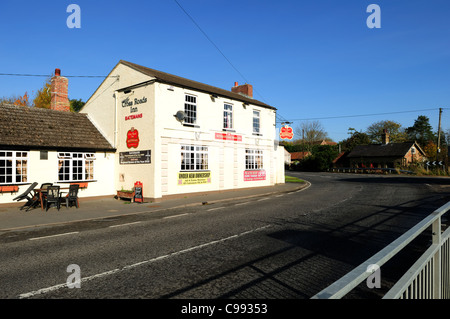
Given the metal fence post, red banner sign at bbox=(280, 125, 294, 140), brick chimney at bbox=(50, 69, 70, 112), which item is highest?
brick chimney at bbox=(50, 69, 70, 112)

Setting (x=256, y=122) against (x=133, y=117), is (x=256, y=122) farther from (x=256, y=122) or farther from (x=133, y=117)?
(x=133, y=117)

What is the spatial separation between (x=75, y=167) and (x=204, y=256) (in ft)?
45.1

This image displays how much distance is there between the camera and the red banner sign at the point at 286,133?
2784 centimetres

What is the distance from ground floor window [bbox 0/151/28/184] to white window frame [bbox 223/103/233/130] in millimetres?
12235

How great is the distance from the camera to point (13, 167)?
575 inches

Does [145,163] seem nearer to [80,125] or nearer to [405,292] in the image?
[80,125]

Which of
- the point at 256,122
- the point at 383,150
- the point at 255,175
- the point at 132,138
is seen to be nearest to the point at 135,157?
the point at 132,138

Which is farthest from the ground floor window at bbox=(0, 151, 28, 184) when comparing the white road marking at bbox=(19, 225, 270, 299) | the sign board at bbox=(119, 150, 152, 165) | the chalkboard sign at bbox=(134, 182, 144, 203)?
the white road marking at bbox=(19, 225, 270, 299)

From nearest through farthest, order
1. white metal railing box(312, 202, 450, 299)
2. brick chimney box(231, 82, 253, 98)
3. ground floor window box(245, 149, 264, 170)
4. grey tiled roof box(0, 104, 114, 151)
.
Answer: white metal railing box(312, 202, 450, 299), grey tiled roof box(0, 104, 114, 151), ground floor window box(245, 149, 264, 170), brick chimney box(231, 82, 253, 98)

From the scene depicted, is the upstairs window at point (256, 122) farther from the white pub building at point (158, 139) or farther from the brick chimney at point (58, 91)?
the brick chimney at point (58, 91)

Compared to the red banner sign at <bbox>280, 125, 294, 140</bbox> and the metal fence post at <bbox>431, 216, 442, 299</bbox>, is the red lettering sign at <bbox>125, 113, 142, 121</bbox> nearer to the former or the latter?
the red banner sign at <bbox>280, 125, 294, 140</bbox>

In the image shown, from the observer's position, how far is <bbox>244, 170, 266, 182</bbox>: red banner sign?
2258cm

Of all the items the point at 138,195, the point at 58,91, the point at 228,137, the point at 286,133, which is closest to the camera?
the point at 138,195

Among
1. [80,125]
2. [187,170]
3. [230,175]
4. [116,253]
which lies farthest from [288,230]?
[80,125]
